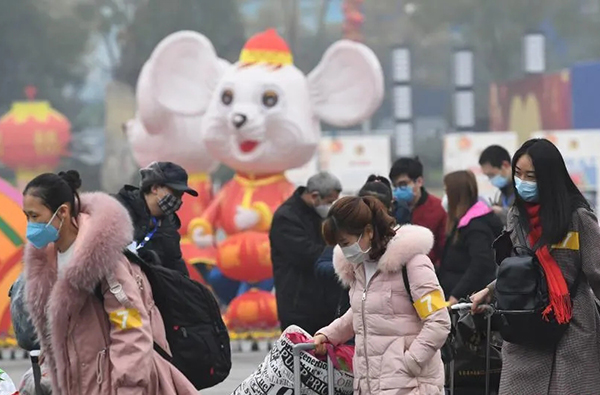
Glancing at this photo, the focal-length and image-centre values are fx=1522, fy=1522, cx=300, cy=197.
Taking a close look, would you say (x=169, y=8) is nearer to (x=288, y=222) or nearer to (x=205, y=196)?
(x=205, y=196)

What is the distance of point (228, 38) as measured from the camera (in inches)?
1674

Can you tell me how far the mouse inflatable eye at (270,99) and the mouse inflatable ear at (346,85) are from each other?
30.2 inches

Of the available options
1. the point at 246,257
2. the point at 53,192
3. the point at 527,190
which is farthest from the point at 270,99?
the point at 53,192

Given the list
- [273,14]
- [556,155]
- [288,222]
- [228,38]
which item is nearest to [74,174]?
[556,155]

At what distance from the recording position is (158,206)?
6.58 metres

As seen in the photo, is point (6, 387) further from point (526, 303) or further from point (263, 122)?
point (263, 122)

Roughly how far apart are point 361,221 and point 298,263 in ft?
9.05

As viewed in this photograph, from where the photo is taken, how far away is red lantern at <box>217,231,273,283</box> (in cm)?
1223

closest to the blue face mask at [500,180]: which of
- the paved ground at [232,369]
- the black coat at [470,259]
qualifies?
the black coat at [470,259]

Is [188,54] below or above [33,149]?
above

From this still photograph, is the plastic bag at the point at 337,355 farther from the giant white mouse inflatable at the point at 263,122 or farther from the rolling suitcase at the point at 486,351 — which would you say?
the giant white mouse inflatable at the point at 263,122

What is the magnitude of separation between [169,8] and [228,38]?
2.00 metres

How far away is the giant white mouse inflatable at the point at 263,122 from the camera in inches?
490

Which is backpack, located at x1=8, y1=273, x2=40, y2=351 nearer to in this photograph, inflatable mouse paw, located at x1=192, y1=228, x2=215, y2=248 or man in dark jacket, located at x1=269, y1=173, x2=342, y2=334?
man in dark jacket, located at x1=269, y1=173, x2=342, y2=334
